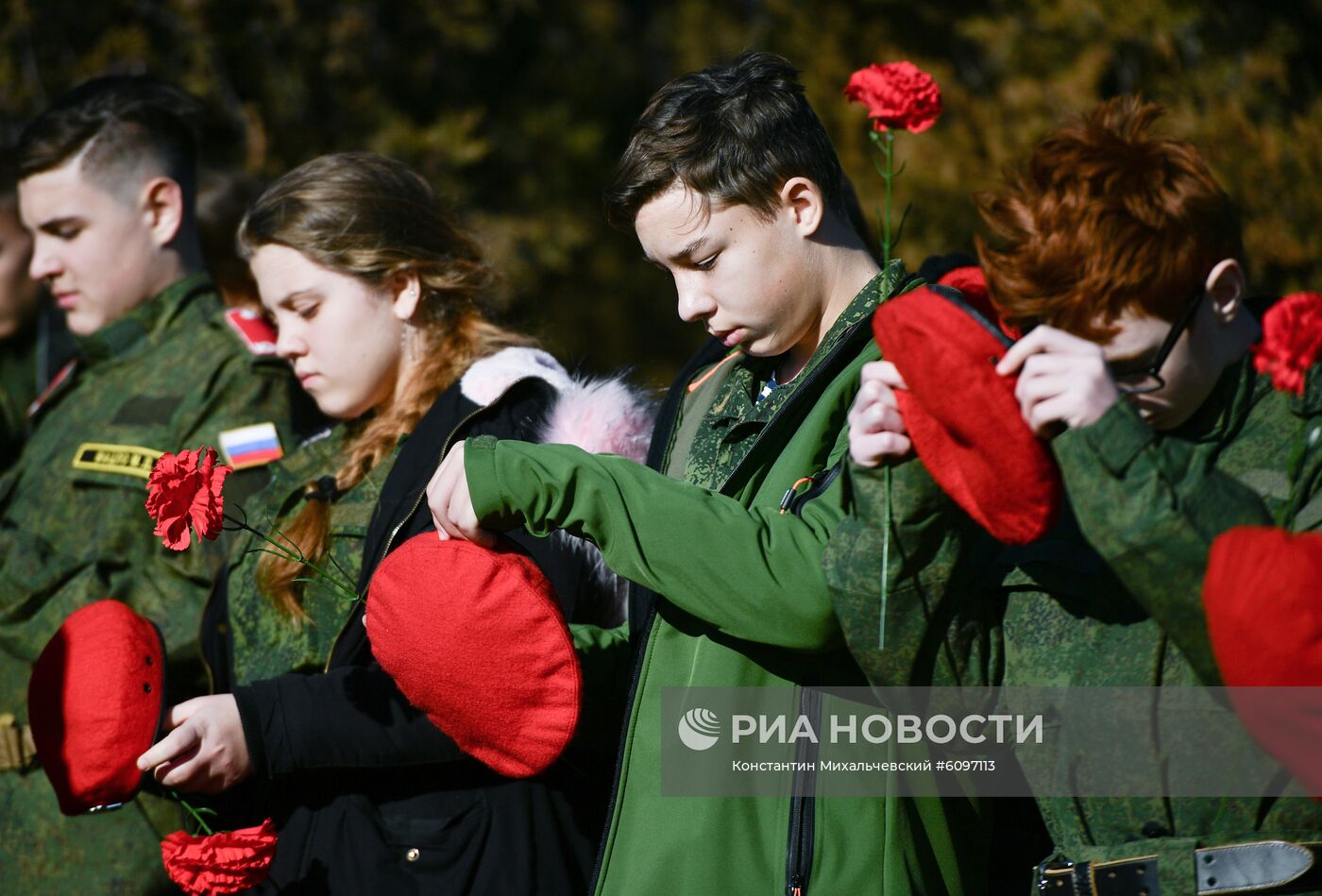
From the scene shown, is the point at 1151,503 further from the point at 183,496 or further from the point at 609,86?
the point at 609,86

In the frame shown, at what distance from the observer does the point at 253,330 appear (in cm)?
350

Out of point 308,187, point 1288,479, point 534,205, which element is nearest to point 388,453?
point 308,187

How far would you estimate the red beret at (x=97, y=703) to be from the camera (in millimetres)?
2383

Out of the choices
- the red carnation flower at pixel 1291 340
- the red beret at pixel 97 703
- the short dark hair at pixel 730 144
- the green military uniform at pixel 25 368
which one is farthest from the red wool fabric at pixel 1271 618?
the green military uniform at pixel 25 368

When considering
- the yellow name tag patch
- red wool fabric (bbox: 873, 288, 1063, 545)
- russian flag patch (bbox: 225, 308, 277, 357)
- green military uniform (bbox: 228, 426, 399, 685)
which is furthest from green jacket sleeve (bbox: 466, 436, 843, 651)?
russian flag patch (bbox: 225, 308, 277, 357)

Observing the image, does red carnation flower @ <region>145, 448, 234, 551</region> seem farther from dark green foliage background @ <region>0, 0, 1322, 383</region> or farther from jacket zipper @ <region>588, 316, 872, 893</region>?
dark green foliage background @ <region>0, 0, 1322, 383</region>

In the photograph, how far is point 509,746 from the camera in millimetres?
2123

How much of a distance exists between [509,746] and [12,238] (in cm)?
295

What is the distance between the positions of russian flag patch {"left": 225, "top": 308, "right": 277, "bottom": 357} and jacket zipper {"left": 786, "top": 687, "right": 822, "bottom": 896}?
6.32 ft

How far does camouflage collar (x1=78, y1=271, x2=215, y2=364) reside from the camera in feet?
11.6

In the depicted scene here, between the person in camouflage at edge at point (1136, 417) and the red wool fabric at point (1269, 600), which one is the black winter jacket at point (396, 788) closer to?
the person in camouflage at edge at point (1136, 417)

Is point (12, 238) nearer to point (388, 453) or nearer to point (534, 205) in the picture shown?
point (388, 453)

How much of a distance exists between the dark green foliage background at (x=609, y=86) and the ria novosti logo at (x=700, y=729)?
1.20 metres

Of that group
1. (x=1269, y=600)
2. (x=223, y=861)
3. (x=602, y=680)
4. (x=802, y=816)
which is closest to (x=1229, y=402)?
(x=1269, y=600)
